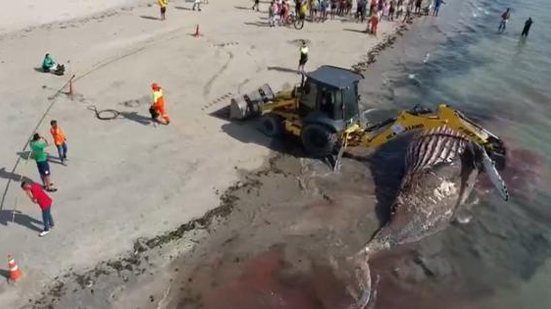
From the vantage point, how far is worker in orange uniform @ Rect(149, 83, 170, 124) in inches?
671

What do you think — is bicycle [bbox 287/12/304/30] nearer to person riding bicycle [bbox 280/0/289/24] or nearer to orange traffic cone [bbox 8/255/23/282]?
person riding bicycle [bbox 280/0/289/24]

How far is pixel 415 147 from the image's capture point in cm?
1609

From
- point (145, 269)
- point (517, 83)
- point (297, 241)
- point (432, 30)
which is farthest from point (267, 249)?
point (432, 30)

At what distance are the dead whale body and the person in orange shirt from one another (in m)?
8.39

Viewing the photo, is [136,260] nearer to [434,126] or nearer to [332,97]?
[332,97]

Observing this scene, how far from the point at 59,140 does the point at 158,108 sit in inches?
140

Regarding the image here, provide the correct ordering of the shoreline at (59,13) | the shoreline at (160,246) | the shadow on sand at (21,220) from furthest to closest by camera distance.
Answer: the shoreline at (59,13) → the shadow on sand at (21,220) → the shoreline at (160,246)

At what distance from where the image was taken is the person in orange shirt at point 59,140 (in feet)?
47.1

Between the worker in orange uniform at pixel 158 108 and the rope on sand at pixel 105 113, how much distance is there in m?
1.40

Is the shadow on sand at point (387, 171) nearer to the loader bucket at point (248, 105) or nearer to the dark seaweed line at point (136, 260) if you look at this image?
the dark seaweed line at point (136, 260)

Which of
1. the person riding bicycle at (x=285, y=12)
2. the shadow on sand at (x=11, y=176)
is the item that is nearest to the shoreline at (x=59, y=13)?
the person riding bicycle at (x=285, y=12)

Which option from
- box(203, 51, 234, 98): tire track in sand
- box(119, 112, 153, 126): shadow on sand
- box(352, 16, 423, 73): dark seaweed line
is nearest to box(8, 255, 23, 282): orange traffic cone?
box(119, 112, 153, 126): shadow on sand

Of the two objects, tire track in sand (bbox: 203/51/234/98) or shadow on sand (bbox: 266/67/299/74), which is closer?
tire track in sand (bbox: 203/51/234/98)

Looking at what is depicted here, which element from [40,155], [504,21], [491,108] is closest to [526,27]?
[504,21]
